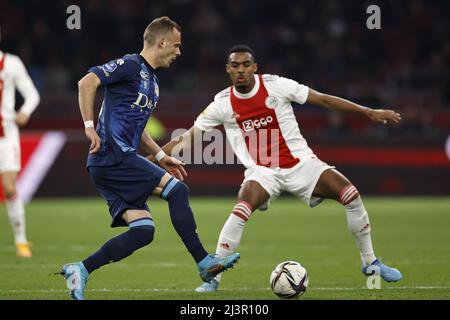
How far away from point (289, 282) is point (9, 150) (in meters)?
4.45

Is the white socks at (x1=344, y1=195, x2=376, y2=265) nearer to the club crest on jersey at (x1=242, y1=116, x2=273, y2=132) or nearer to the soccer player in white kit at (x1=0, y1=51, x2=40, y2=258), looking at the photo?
the club crest on jersey at (x1=242, y1=116, x2=273, y2=132)

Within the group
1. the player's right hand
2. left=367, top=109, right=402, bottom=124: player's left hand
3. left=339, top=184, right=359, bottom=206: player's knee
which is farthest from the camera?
left=339, top=184, right=359, bottom=206: player's knee

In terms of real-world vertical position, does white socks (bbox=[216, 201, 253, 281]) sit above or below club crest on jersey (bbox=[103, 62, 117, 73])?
below

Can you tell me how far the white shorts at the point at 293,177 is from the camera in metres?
7.77

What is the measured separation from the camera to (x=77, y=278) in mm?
6426

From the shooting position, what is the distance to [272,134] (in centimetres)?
793

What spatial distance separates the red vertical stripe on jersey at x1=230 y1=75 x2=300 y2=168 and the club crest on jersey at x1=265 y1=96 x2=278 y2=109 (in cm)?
2

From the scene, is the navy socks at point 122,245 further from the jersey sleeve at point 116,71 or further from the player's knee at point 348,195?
the player's knee at point 348,195

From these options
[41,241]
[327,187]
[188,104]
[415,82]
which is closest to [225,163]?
[188,104]

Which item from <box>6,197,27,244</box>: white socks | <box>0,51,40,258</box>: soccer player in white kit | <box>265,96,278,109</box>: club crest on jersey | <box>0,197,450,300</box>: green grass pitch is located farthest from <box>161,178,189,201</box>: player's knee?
<box>6,197,27,244</box>: white socks

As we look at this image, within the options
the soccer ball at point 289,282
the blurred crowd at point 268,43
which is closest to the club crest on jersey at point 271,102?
the soccer ball at point 289,282

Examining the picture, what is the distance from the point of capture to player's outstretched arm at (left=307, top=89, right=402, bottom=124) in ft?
24.4

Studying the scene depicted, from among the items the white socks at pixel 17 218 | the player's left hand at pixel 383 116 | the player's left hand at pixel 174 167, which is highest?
the player's left hand at pixel 383 116

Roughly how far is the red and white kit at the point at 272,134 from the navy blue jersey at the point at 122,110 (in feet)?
4.20
